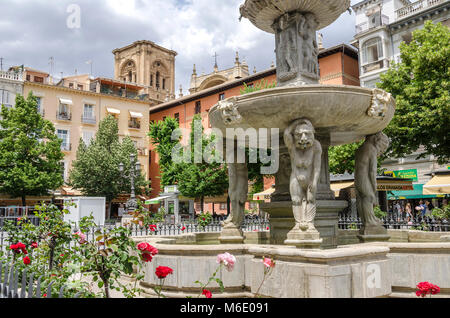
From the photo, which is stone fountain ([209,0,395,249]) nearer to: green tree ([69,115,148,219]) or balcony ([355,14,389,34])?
balcony ([355,14,389,34])

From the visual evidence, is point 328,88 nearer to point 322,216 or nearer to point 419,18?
point 322,216

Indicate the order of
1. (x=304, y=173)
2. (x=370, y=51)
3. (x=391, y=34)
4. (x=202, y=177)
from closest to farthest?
(x=304, y=173) < (x=391, y=34) < (x=370, y=51) < (x=202, y=177)

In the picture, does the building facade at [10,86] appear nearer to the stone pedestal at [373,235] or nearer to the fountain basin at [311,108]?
the fountain basin at [311,108]

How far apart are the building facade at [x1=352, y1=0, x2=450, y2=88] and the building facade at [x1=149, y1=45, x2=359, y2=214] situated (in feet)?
5.10

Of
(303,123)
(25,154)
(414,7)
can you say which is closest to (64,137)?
(25,154)

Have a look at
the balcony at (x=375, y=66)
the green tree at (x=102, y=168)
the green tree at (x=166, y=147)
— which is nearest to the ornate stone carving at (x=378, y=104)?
the balcony at (x=375, y=66)

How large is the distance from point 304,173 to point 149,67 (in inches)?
2566

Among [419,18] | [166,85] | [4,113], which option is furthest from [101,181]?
[166,85]

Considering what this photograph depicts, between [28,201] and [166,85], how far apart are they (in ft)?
146

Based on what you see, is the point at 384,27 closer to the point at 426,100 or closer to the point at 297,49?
the point at 426,100

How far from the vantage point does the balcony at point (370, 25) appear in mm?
29042

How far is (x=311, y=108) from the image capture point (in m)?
4.93
